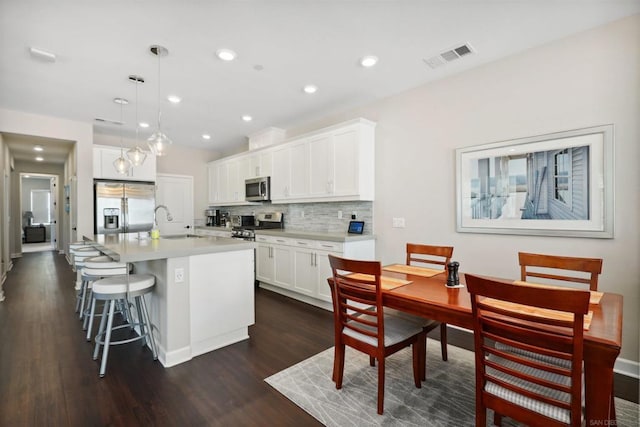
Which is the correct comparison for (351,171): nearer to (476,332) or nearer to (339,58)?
(339,58)

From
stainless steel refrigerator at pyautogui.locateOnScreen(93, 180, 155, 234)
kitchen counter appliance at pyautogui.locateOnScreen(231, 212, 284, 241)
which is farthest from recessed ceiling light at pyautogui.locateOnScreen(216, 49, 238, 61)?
stainless steel refrigerator at pyautogui.locateOnScreen(93, 180, 155, 234)

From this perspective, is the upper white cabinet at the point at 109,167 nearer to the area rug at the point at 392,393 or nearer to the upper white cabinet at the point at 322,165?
the upper white cabinet at the point at 322,165

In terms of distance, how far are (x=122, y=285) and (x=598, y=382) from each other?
2910mm

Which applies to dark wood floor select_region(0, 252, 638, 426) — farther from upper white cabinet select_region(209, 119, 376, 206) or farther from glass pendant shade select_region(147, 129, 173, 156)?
glass pendant shade select_region(147, 129, 173, 156)

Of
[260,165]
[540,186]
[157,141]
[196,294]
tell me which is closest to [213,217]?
[260,165]

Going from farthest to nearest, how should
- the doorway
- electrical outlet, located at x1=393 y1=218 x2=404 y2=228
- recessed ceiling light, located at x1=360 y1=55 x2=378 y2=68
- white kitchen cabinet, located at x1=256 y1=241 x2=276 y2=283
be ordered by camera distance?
the doorway < white kitchen cabinet, located at x1=256 y1=241 x2=276 y2=283 < electrical outlet, located at x1=393 y1=218 x2=404 y2=228 < recessed ceiling light, located at x1=360 y1=55 x2=378 y2=68

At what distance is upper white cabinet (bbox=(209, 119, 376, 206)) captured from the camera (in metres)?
3.85

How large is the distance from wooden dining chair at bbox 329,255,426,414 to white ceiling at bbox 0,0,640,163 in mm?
1880

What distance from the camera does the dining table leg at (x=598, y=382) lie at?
3.72 feet

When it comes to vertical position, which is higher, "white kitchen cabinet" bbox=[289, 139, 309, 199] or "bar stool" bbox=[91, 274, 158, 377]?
"white kitchen cabinet" bbox=[289, 139, 309, 199]

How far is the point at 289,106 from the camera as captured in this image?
4.18 metres

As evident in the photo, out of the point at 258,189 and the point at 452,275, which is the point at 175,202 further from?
the point at 452,275

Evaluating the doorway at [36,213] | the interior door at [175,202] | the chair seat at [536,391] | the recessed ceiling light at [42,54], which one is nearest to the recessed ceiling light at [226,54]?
the recessed ceiling light at [42,54]

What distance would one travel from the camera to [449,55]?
2.79 m
